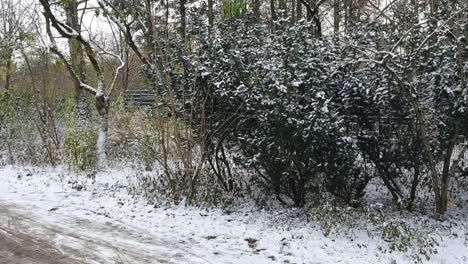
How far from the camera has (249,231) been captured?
195 inches

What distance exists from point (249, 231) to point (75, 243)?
1934 mm

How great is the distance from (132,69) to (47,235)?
9.21 meters

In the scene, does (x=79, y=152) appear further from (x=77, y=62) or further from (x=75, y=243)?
(x=75, y=243)

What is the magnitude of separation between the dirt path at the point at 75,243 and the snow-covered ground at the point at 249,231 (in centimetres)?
2

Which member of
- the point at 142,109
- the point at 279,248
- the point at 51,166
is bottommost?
the point at 279,248

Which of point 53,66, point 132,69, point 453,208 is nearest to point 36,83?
point 53,66

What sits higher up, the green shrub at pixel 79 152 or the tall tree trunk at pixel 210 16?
the tall tree trunk at pixel 210 16

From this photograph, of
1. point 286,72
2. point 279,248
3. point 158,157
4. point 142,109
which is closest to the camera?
point 279,248

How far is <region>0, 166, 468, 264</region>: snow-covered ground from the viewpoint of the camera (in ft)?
14.1

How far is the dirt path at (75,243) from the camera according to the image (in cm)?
405

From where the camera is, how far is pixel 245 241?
469cm

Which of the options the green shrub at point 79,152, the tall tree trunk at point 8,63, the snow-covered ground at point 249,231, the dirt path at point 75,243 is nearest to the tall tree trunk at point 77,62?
the green shrub at point 79,152

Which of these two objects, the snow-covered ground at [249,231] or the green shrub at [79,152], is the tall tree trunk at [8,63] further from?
the snow-covered ground at [249,231]

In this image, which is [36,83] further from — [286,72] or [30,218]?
[286,72]
